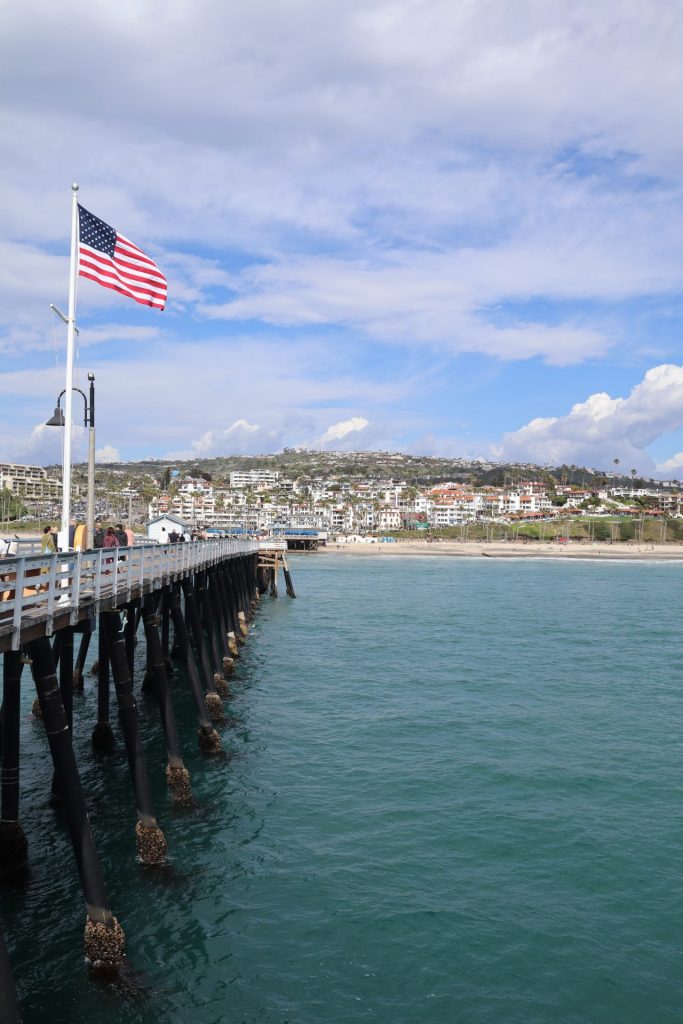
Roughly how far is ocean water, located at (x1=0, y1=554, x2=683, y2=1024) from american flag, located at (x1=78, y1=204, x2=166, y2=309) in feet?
33.6

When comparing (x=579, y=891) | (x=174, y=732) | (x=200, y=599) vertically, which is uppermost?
(x=200, y=599)

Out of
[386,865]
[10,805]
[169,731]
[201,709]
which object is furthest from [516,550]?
[10,805]

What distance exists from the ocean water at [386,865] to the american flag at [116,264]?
1023cm

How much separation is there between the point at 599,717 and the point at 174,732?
13730 mm

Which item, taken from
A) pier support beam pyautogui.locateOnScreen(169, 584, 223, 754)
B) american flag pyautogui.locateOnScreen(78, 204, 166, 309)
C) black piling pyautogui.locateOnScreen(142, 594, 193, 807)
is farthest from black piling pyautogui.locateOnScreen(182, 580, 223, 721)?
american flag pyautogui.locateOnScreen(78, 204, 166, 309)

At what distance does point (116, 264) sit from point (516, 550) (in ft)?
432

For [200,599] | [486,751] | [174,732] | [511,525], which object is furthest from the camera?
[511,525]

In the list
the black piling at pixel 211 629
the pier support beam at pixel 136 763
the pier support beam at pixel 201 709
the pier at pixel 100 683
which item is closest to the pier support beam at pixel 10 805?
the pier at pixel 100 683

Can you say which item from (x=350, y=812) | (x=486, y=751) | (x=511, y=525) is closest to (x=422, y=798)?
(x=350, y=812)

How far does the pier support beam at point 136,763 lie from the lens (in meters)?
13.0

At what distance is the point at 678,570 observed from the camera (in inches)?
4186

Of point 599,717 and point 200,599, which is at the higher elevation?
point 200,599

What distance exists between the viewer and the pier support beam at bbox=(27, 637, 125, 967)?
1021 centimetres

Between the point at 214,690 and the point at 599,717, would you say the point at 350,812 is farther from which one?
the point at 599,717
